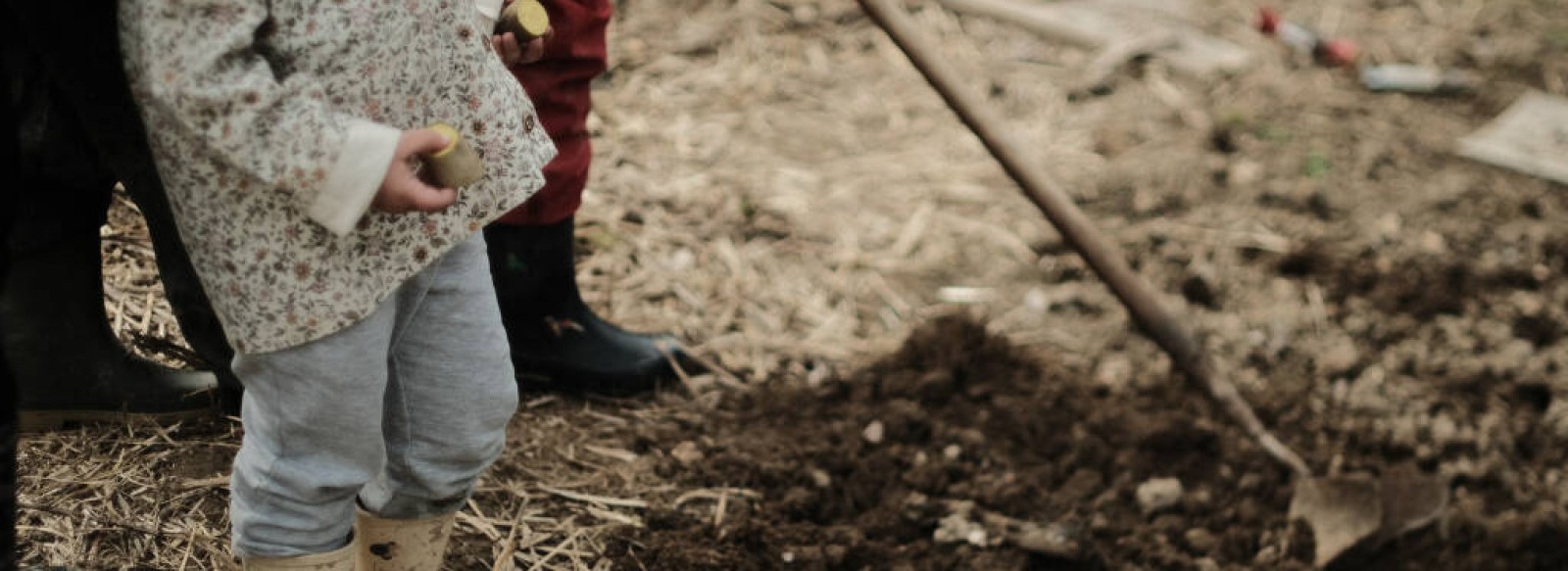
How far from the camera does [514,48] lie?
1827 millimetres

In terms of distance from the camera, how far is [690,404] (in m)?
3.02

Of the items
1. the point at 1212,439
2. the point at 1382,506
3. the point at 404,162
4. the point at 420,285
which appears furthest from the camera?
the point at 1212,439

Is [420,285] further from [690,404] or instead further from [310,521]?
[690,404]

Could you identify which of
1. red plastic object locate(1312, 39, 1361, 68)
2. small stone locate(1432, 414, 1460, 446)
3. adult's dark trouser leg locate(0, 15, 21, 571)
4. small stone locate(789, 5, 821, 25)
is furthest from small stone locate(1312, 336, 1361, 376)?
adult's dark trouser leg locate(0, 15, 21, 571)

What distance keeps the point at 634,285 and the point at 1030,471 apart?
3.77ft

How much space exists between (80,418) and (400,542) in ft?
2.46

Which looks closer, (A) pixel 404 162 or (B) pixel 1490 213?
(A) pixel 404 162

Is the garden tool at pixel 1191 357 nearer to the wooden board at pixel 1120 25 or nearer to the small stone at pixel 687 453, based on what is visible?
the small stone at pixel 687 453

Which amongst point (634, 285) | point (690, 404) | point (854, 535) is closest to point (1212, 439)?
point (854, 535)

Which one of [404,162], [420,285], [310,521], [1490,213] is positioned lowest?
[1490,213]

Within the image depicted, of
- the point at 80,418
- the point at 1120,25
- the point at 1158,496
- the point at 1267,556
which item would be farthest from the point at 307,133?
the point at 1120,25

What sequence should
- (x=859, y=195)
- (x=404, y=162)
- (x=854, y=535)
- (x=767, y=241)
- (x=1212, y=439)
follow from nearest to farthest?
1. (x=404, y=162)
2. (x=854, y=535)
3. (x=1212, y=439)
4. (x=767, y=241)
5. (x=859, y=195)

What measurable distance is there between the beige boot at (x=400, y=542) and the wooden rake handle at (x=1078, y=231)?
134 cm

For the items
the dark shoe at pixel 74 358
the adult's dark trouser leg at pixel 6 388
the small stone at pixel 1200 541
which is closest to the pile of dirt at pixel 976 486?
the small stone at pixel 1200 541
